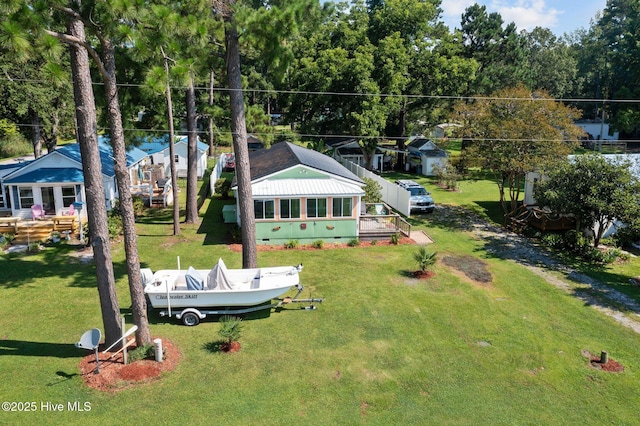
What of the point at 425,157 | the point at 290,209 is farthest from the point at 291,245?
the point at 425,157

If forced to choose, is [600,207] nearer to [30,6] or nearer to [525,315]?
[525,315]

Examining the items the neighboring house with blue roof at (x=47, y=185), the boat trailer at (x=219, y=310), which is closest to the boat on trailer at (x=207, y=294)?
the boat trailer at (x=219, y=310)

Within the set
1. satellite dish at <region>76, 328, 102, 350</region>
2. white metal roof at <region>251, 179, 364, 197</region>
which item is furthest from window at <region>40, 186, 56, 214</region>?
satellite dish at <region>76, 328, 102, 350</region>

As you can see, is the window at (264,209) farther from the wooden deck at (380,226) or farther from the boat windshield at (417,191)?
the boat windshield at (417,191)

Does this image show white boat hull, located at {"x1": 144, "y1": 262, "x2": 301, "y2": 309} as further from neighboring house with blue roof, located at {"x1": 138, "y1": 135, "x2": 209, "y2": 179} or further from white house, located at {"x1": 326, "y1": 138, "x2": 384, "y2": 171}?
white house, located at {"x1": 326, "y1": 138, "x2": 384, "y2": 171}

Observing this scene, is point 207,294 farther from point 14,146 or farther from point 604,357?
point 14,146

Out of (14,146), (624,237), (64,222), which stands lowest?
(624,237)
